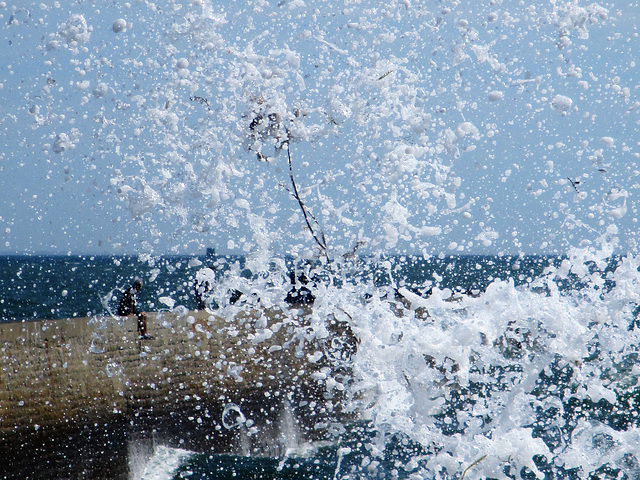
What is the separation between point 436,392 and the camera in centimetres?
548

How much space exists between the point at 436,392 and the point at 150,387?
345cm

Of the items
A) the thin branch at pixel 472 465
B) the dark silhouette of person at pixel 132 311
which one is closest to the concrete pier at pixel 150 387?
the dark silhouette of person at pixel 132 311

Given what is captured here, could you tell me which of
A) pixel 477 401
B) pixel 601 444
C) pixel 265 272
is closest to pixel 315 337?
pixel 265 272

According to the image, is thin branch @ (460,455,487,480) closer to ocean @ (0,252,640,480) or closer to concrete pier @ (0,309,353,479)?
ocean @ (0,252,640,480)

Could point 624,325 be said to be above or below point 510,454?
above

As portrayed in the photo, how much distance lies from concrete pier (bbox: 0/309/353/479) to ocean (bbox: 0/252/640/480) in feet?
0.30

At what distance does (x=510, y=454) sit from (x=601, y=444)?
1.39 metres

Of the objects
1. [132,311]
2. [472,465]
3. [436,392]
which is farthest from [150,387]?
[472,465]

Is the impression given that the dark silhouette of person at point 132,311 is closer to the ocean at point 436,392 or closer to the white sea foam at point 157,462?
the ocean at point 436,392

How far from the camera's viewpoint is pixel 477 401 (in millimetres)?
6996

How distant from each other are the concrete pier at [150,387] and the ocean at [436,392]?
0.30 feet

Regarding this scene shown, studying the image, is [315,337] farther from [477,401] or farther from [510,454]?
[510,454]

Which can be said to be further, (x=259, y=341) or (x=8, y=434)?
(x=259, y=341)

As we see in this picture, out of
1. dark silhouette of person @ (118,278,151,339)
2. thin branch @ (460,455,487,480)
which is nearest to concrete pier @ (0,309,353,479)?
dark silhouette of person @ (118,278,151,339)
